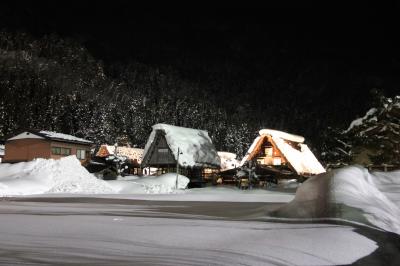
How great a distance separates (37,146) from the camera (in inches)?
1977

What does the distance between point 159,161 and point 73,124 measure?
1508 inches

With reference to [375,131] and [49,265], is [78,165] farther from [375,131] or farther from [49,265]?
[49,265]

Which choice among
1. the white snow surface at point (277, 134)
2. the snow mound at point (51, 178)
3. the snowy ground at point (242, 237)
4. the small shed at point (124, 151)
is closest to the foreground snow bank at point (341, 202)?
the snowy ground at point (242, 237)

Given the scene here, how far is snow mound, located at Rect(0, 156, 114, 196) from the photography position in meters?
26.9

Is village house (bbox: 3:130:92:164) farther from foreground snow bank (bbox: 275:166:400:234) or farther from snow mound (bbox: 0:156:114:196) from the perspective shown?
foreground snow bank (bbox: 275:166:400:234)

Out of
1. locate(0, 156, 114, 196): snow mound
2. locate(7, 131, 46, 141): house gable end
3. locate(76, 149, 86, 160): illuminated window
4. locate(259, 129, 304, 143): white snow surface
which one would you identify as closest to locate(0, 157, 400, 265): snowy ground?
locate(0, 156, 114, 196): snow mound

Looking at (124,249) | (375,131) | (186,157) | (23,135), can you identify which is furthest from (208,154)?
(124,249)

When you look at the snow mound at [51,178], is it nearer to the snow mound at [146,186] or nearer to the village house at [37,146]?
the snow mound at [146,186]

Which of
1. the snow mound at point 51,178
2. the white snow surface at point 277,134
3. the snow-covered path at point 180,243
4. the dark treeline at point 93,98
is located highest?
the dark treeline at point 93,98

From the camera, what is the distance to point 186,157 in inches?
1870

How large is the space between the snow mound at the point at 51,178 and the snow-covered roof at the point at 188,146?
16.2 metres

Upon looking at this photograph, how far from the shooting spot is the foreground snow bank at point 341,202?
29.0ft

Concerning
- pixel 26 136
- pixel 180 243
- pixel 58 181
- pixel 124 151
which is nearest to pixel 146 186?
pixel 58 181

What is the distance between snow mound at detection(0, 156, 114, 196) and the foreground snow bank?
1885 cm
